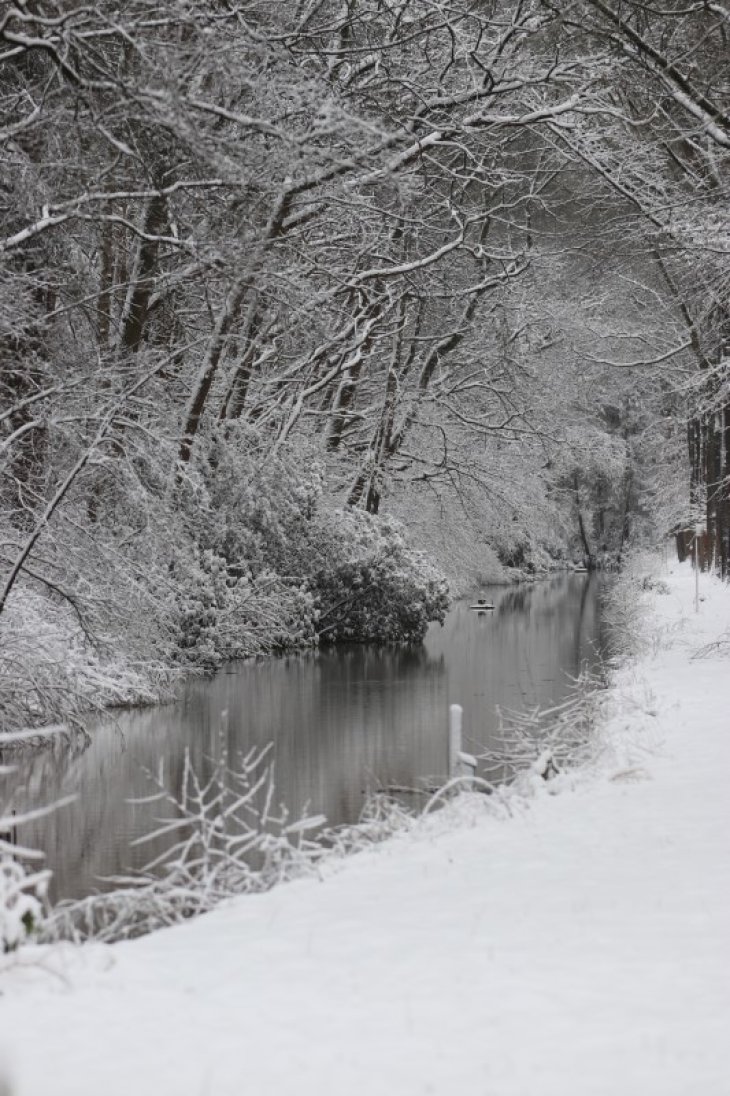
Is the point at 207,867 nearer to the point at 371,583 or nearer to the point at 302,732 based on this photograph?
the point at 302,732

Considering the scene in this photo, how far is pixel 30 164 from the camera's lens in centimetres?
1381

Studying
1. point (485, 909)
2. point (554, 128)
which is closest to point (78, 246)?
point (554, 128)

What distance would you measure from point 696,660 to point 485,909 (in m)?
11.1

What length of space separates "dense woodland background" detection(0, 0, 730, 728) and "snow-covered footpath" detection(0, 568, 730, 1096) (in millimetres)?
6518

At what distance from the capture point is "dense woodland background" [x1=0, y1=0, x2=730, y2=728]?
13688mm

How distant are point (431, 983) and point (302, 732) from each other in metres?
10.1

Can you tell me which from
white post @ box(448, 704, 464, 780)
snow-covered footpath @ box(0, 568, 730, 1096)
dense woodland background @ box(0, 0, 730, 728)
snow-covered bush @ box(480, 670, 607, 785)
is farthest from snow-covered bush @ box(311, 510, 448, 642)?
snow-covered footpath @ box(0, 568, 730, 1096)

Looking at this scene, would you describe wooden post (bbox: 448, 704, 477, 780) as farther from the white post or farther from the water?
the water

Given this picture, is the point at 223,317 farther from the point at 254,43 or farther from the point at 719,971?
the point at 719,971

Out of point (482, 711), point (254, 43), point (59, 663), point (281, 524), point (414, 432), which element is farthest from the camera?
point (414, 432)

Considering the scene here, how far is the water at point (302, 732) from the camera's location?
10.8 metres

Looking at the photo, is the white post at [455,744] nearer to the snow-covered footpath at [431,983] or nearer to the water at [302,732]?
the water at [302,732]

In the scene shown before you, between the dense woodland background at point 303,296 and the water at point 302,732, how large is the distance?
86cm

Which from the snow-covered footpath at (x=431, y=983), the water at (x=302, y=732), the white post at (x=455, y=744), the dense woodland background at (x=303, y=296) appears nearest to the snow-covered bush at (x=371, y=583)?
the dense woodland background at (x=303, y=296)
